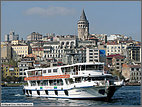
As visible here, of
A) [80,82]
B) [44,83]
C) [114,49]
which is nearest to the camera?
[80,82]

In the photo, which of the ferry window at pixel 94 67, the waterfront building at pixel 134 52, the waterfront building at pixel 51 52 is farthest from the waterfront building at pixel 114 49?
the ferry window at pixel 94 67

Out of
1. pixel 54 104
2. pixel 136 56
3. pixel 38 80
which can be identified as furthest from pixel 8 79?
pixel 54 104

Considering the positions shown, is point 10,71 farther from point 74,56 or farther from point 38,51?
point 38,51

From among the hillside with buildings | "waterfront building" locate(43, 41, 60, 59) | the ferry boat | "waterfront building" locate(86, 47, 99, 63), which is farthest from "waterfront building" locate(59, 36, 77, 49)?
the ferry boat

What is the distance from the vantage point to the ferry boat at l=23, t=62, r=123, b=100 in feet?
151

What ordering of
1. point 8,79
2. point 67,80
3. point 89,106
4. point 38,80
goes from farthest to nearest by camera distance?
point 8,79, point 38,80, point 67,80, point 89,106

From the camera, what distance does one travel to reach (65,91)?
159 feet

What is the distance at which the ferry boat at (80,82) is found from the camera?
45875 mm

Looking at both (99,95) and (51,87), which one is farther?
(51,87)

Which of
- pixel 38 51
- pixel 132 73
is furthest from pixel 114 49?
pixel 132 73

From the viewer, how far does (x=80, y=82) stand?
4662 centimetres

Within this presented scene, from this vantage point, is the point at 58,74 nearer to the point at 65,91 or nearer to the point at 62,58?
the point at 65,91

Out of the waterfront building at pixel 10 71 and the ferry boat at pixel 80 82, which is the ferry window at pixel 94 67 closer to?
the ferry boat at pixel 80 82

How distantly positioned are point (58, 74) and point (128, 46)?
109429 millimetres
